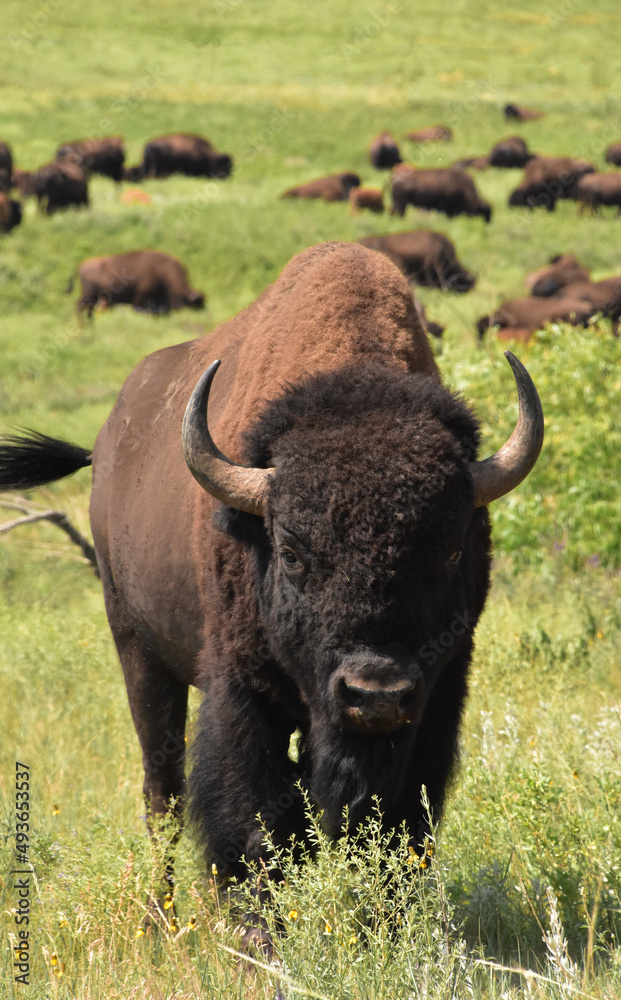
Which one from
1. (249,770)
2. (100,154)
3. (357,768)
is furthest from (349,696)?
(100,154)

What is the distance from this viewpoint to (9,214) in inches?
1124

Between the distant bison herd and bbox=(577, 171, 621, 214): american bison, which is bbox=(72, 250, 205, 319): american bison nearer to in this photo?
the distant bison herd

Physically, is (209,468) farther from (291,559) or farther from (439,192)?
(439,192)

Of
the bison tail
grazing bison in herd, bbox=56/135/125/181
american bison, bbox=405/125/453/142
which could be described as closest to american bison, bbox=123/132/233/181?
grazing bison in herd, bbox=56/135/125/181

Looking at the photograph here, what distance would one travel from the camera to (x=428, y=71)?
6869cm

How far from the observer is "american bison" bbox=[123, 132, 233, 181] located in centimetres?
4091

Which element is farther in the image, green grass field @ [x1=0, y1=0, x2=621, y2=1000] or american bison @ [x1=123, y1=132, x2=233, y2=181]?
american bison @ [x1=123, y1=132, x2=233, y2=181]

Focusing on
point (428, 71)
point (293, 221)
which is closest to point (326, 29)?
point (428, 71)

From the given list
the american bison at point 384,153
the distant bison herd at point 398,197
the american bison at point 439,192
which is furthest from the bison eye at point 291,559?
the american bison at point 384,153

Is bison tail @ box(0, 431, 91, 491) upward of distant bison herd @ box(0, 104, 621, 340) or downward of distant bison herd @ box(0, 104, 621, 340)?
upward

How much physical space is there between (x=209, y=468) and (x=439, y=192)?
108ft

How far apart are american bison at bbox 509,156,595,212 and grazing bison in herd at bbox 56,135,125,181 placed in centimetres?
1438

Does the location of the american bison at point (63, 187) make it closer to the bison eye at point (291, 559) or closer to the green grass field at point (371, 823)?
the green grass field at point (371, 823)

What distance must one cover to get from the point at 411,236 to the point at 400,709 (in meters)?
24.5
